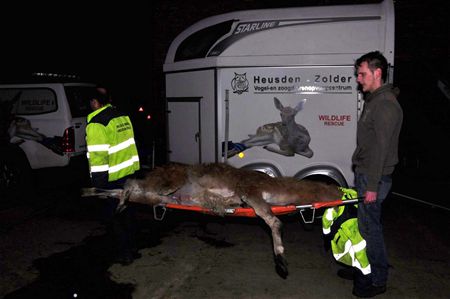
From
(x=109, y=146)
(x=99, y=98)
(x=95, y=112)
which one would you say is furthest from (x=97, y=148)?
(x=99, y=98)

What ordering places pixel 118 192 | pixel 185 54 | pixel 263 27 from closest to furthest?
pixel 118 192, pixel 263 27, pixel 185 54

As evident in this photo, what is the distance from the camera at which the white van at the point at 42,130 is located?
7535mm

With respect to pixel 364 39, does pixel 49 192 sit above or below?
below

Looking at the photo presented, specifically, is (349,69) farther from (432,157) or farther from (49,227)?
(49,227)

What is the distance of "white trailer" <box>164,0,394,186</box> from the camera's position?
573 cm

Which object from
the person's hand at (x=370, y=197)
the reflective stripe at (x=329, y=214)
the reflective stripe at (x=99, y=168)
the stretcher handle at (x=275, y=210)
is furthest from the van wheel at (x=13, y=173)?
the person's hand at (x=370, y=197)

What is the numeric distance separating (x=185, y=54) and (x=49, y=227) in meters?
3.44

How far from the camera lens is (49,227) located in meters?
6.21

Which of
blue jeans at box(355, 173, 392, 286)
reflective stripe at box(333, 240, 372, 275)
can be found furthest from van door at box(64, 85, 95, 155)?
blue jeans at box(355, 173, 392, 286)

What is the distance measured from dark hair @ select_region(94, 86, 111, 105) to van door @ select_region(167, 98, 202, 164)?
1893 millimetres

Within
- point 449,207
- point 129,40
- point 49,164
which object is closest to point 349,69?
point 449,207

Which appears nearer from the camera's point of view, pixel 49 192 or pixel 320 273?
pixel 320 273

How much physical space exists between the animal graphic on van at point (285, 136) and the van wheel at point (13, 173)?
435 cm

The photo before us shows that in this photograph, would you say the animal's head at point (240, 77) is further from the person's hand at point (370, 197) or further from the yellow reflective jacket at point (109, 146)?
the person's hand at point (370, 197)
